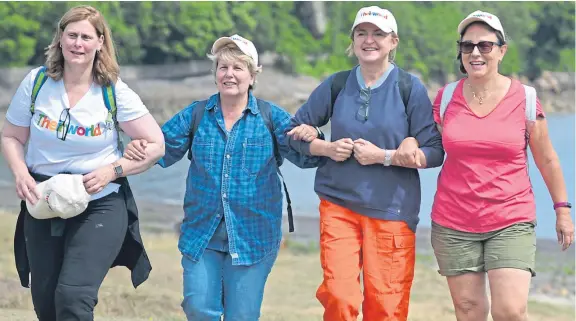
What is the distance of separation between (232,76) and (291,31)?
20007 millimetres

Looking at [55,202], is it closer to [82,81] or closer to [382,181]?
[82,81]

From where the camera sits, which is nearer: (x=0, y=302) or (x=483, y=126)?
(x=483, y=126)

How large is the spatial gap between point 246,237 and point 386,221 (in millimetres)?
738

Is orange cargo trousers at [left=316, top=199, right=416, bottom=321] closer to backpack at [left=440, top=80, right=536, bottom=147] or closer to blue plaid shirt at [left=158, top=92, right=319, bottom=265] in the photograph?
blue plaid shirt at [left=158, top=92, right=319, bottom=265]

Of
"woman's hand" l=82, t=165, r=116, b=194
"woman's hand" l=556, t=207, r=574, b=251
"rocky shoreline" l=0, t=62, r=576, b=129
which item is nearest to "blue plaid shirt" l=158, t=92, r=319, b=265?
"woman's hand" l=82, t=165, r=116, b=194

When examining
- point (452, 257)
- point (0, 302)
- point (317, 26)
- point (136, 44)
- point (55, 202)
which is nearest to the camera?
point (55, 202)

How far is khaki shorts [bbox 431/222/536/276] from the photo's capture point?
14.0 feet

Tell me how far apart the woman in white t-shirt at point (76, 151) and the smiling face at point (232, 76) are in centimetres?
42

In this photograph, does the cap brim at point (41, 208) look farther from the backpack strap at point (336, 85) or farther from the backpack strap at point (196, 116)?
the backpack strap at point (336, 85)

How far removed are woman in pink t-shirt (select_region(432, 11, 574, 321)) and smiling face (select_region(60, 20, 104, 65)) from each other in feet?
5.86

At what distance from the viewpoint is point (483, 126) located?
14.1 ft

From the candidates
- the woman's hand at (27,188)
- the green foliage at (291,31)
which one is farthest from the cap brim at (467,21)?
the green foliage at (291,31)

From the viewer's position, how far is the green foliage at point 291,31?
863 inches

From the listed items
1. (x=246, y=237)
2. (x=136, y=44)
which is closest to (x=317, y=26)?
(x=136, y=44)
